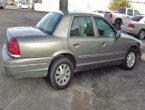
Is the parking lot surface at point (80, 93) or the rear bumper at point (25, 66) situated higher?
the rear bumper at point (25, 66)

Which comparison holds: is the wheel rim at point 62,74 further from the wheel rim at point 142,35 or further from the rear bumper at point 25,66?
the wheel rim at point 142,35

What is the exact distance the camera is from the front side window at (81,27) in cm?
532

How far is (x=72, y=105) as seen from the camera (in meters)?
4.53

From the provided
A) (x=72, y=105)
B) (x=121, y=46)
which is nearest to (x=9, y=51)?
(x=72, y=105)

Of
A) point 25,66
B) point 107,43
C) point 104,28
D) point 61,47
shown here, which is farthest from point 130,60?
point 25,66

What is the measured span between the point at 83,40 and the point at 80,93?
1.20 meters

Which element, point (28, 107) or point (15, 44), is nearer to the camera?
point (28, 107)

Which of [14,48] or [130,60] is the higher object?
[14,48]

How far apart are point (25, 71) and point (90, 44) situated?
1.69 metres

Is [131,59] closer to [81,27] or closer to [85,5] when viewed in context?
[81,27]

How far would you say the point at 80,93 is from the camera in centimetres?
512

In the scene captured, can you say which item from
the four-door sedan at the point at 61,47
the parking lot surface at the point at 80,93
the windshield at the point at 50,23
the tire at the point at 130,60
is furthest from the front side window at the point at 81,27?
the tire at the point at 130,60

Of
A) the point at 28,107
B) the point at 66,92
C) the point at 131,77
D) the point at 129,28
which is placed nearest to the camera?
the point at 28,107

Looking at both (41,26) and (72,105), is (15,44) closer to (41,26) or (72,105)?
(41,26)
